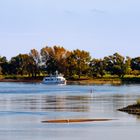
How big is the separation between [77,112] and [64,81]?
12937 cm

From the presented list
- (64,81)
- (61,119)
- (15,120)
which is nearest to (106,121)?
(61,119)

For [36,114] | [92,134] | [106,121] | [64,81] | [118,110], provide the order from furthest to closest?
1. [64,81]
2. [118,110]
3. [36,114]
4. [106,121]
5. [92,134]

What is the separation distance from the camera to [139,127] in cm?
4434

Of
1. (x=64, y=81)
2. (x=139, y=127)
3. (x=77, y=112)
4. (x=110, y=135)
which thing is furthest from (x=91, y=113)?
(x=64, y=81)

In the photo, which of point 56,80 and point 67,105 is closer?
point 67,105

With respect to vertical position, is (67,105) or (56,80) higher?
(56,80)

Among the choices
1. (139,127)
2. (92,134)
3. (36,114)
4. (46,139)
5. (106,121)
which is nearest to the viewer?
(46,139)

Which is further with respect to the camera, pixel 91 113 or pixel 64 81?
pixel 64 81

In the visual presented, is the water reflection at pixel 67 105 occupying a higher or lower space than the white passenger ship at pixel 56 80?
lower

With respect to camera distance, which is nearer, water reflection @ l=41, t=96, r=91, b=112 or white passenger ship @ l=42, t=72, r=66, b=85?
water reflection @ l=41, t=96, r=91, b=112

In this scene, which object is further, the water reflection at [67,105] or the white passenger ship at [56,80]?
the white passenger ship at [56,80]

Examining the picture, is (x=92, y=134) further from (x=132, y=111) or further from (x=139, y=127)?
(x=132, y=111)

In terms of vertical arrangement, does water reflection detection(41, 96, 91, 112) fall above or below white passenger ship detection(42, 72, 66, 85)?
below

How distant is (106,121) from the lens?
49.6 m
